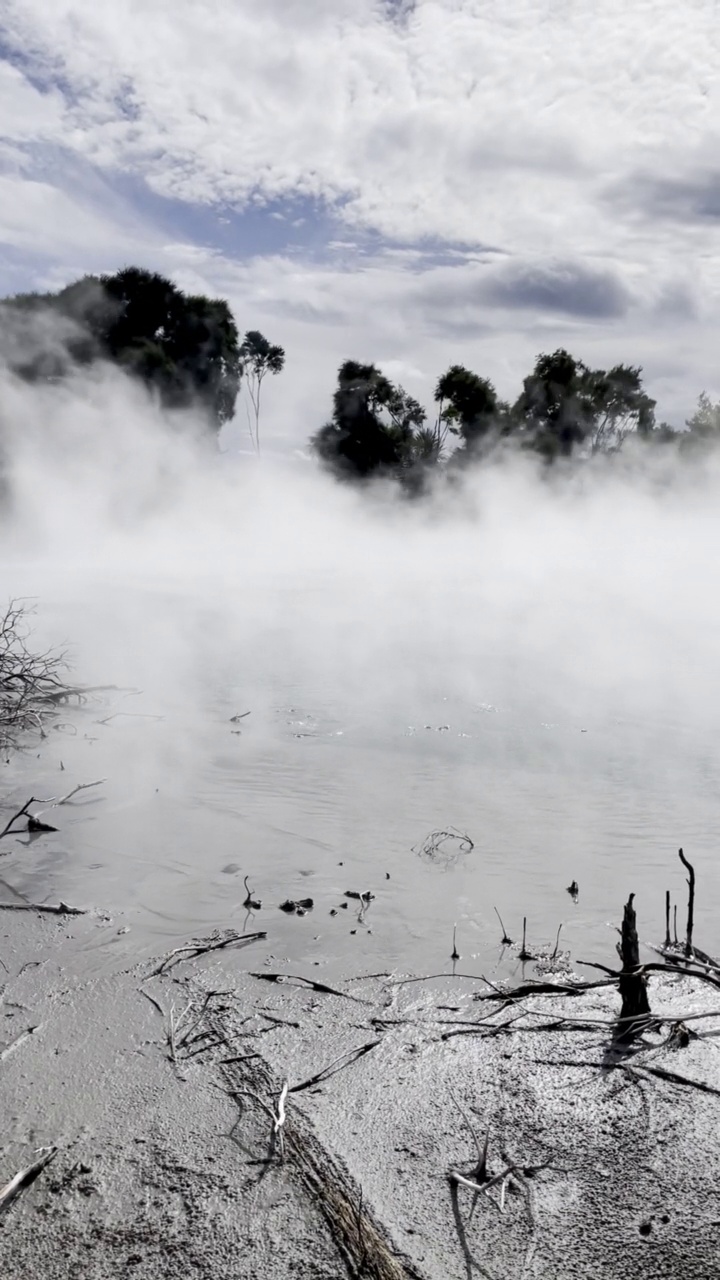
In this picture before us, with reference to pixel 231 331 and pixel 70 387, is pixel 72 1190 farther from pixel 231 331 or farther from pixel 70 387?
pixel 231 331

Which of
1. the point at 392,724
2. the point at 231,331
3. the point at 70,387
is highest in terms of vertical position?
the point at 231,331

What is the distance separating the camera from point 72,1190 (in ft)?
7.30

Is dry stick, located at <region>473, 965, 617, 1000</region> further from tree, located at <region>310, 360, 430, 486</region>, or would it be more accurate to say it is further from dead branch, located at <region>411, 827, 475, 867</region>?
tree, located at <region>310, 360, 430, 486</region>

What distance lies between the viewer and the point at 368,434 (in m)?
34.5

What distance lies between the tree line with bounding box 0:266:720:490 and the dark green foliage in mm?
30

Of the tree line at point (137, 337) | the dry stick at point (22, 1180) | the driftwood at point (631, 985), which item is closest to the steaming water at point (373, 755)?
the driftwood at point (631, 985)

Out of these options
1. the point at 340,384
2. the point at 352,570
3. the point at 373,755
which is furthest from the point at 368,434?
the point at 373,755

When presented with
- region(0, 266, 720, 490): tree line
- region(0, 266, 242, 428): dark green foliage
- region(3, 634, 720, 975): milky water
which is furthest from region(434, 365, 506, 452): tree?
region(3, 634, 720, 975): milky water

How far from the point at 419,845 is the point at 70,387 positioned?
20446 millimetres

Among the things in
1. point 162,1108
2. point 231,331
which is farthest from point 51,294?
point 162,1108

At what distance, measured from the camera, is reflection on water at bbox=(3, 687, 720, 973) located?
3900 millimetres

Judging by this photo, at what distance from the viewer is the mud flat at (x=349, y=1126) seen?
2084mm

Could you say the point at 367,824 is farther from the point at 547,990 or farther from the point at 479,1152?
the point at 479,1152

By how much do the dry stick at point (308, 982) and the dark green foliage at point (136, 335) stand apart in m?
21.4
